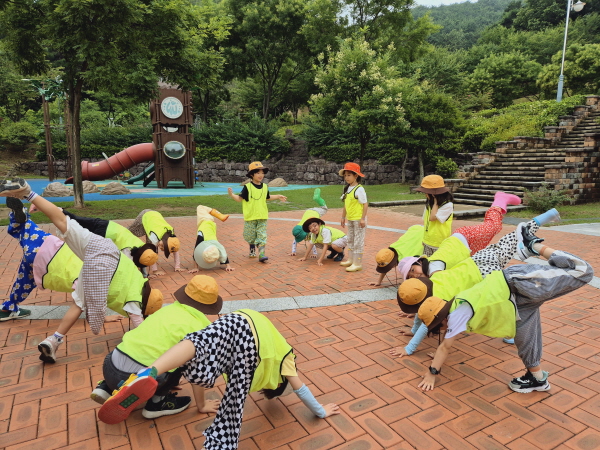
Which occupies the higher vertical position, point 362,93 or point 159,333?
point 362,93

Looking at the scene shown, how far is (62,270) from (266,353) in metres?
2.56

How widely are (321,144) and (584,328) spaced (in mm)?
21532

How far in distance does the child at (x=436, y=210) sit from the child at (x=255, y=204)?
2548 mm

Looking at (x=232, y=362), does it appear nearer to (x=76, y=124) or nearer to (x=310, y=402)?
(x=310, y=402)

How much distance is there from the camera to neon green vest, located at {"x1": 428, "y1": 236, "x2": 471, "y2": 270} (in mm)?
3908

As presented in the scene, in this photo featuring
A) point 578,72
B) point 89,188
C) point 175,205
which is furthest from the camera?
point 578,72

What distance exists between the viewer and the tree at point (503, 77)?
2867 centimetres

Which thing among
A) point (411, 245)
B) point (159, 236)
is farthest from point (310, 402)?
point (159, 236)

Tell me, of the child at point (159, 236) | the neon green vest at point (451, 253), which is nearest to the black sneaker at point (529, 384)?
the neon green vest at point (451, 253)

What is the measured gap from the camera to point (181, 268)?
6.29 meters

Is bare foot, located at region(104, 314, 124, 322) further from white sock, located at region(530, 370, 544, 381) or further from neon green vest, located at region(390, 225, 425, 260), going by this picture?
white sock, located at region(530, 370, 544, 381)

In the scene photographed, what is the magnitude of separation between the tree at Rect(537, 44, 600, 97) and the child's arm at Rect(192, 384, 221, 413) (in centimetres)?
3164

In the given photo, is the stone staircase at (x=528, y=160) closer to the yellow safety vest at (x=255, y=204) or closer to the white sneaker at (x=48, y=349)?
the yellow safety vest at (x=255, y=204)

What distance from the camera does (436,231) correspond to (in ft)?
15.4
